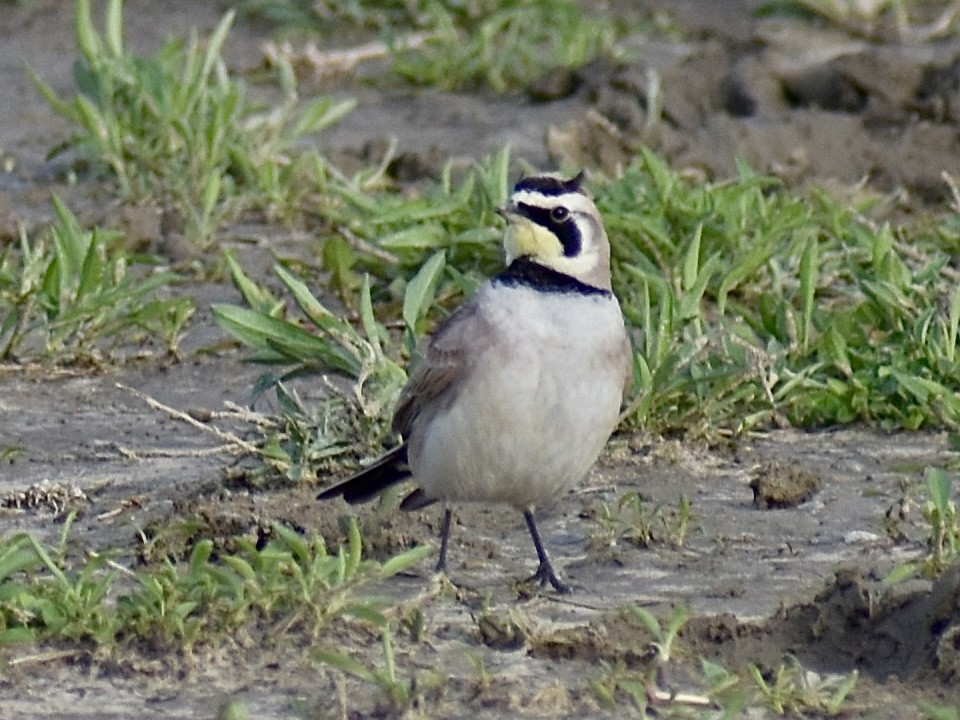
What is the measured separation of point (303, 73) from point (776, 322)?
4759 millimetres

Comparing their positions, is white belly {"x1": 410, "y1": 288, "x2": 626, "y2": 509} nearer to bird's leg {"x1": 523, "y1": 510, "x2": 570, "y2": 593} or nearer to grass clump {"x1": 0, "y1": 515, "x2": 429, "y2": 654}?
bird's leg {"x1": 523, "y1": 510, "x2": 570, "y2": 593}

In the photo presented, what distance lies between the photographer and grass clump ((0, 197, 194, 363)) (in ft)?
23.3

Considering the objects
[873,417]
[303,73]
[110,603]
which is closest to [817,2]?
[303,73]

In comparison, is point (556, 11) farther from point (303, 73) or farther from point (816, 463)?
point (816, 463)

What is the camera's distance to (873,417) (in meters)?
6.62

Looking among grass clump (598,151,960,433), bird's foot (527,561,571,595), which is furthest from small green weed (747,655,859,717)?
grass clump (598,151,960,433)

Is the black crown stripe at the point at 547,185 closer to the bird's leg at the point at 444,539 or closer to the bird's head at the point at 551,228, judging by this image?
the bird's head at the point at 551,228

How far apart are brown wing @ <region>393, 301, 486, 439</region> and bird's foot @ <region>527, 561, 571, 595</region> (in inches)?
21.5

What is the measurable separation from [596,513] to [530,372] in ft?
2.65

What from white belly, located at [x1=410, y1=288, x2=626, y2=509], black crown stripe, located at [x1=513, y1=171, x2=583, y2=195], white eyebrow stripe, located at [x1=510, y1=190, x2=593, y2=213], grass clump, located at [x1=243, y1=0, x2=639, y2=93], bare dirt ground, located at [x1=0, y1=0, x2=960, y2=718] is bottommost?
grass clump, located at [x1=243, y1=0, x2=639, y2=93]

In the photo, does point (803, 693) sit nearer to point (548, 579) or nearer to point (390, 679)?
point (390, 679)

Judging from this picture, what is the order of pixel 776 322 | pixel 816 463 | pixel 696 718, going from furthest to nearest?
1. pixel 776 322
2. pixel 816 463
3. pixel 696 718

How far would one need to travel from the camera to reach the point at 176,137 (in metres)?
8.70

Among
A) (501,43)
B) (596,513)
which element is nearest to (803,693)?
(596,513)
